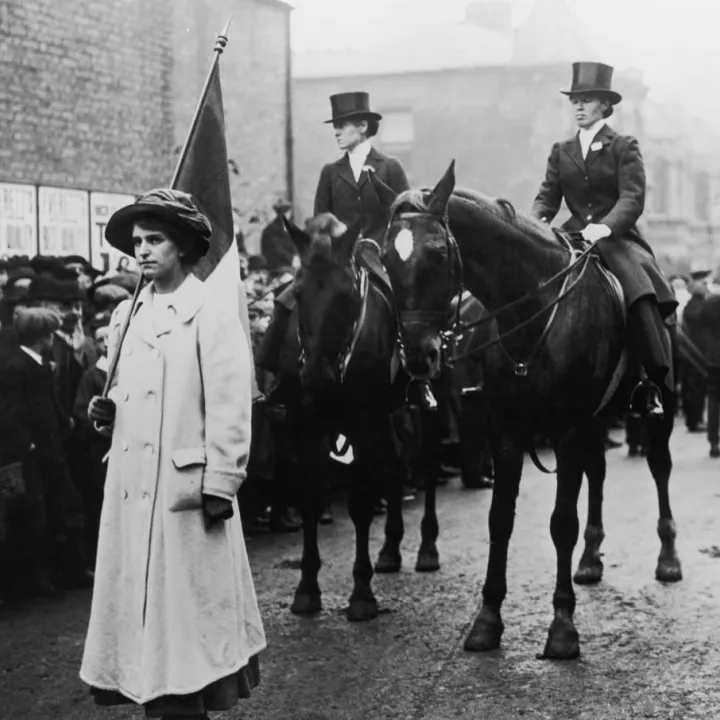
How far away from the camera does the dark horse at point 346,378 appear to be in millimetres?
7961

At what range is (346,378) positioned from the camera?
8.25m

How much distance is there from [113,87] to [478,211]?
1269 centimetres

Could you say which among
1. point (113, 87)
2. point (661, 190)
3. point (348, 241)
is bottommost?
point (348, 241)

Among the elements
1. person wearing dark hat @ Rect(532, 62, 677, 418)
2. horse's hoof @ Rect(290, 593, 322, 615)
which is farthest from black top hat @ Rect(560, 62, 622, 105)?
horse's hoof @ Rect(290, 593, 322, 615)

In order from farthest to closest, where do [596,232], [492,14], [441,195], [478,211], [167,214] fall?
1. [492,14]
2. [596,232]
3. [478,211]
4. [441,195]
5. [167,214]

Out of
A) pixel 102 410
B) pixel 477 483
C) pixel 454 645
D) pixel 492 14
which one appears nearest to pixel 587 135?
pixel 454 645

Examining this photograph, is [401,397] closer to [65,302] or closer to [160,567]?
[65,302]

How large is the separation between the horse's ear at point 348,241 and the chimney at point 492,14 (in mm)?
29244

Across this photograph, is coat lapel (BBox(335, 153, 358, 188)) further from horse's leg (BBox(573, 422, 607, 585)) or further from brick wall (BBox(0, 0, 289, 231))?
brick wall (BBox(0, 0, 289, 231))

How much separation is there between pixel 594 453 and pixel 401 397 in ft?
4.71

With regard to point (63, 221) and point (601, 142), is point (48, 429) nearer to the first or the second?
point (601, 142)

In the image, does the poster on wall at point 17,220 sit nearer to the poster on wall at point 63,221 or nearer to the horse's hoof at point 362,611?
the poster on wall at point 63,221

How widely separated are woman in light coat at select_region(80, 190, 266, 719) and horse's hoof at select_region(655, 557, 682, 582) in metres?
4.53

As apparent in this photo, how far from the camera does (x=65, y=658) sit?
735 cm
